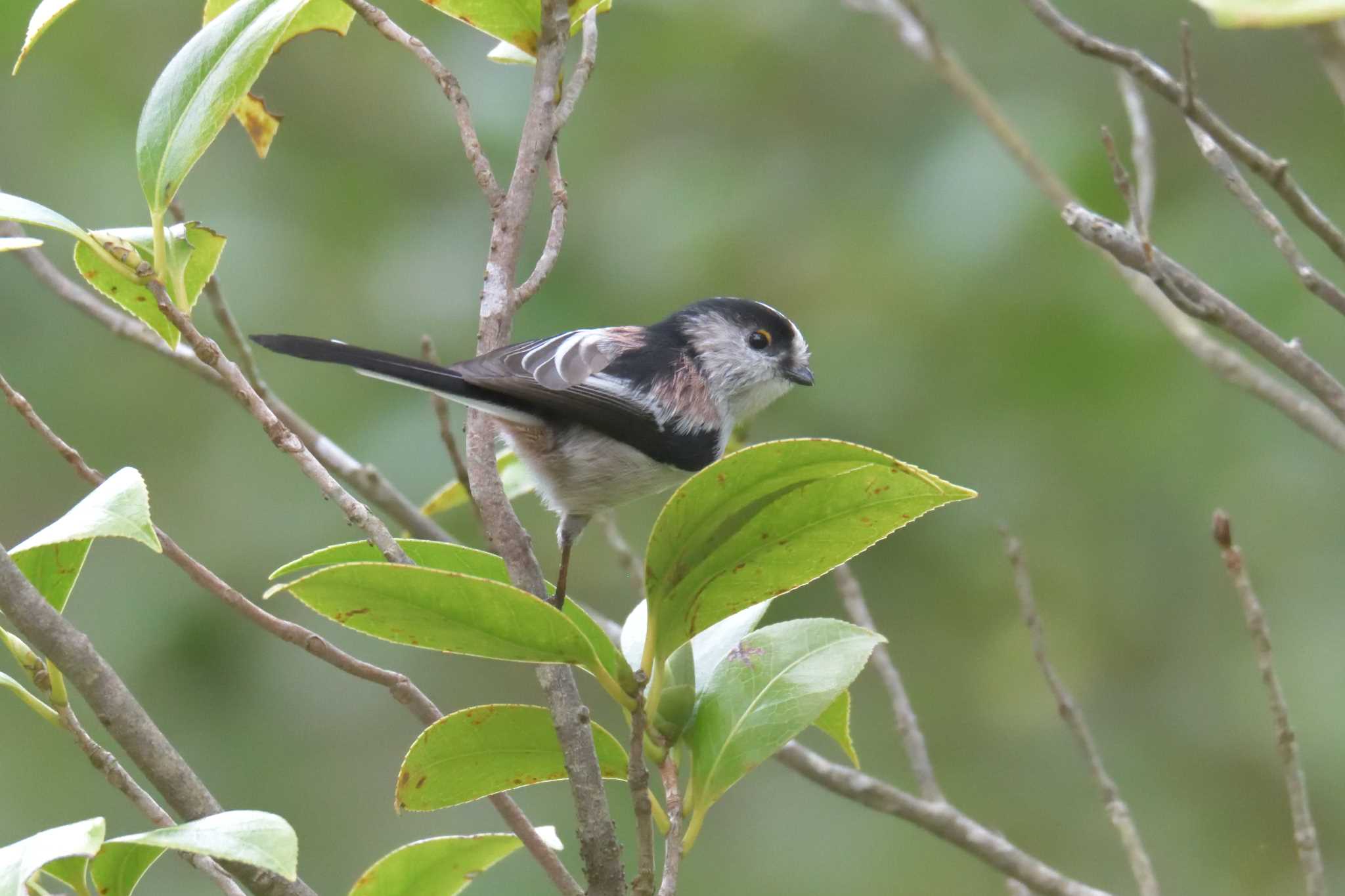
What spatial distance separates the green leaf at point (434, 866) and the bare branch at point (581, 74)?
96 centimetres

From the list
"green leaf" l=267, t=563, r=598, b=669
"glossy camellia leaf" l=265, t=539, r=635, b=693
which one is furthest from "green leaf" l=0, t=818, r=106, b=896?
"glossy camellia leaf" l=265, t=539, r=635, b=693

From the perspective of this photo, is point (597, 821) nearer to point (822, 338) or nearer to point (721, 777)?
point (721, 777)

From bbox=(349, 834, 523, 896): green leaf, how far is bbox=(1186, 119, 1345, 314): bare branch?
1.18 m

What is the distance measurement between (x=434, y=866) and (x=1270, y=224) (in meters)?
1.32

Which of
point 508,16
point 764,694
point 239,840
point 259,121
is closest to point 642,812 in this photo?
point 764,694

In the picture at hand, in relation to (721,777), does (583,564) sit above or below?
below

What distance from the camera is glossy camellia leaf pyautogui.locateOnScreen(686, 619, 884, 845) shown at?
159 centimetres

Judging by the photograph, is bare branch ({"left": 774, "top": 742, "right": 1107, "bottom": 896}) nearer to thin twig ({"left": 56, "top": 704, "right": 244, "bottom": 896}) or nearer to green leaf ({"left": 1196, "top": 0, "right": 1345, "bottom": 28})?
thin twig ({"left": 56, "top": 704, "right": 244, "bottom": 896})

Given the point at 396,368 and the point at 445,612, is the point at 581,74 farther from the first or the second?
the point at 445,612

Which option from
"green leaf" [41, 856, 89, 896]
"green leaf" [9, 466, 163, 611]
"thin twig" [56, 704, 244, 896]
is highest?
"green leaf" [9, 466, 163, 611]

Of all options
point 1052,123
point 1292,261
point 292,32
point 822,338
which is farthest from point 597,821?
point 1052,123

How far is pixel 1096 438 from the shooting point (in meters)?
3.93

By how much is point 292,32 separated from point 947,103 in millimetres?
2500

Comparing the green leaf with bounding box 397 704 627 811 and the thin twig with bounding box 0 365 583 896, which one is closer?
the thin twig with bounding box 0 365 583 896
